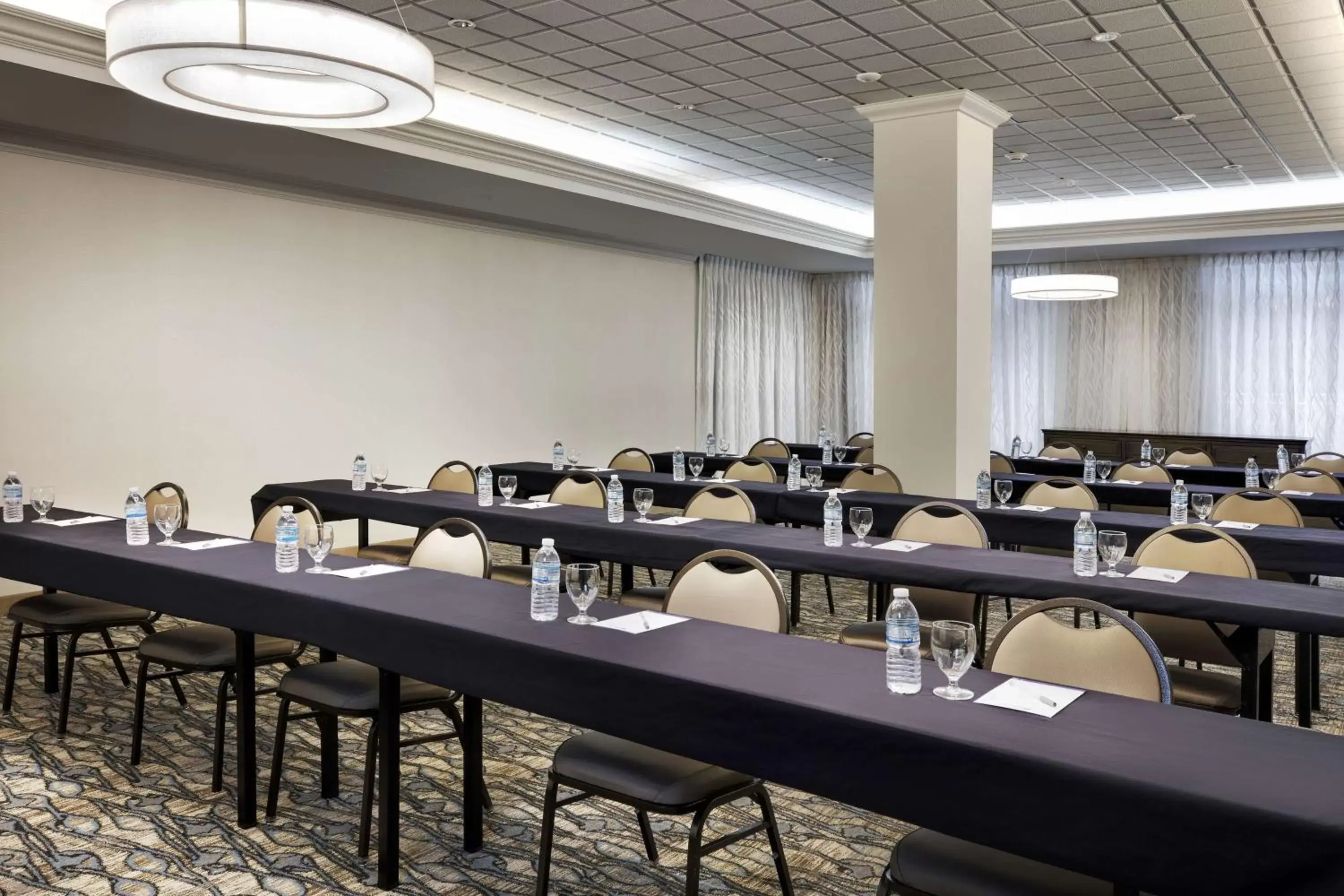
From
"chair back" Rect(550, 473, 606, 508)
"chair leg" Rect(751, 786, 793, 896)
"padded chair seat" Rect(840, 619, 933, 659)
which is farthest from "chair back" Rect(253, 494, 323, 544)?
"chair leg" Rect(751, 786, 793, 896)

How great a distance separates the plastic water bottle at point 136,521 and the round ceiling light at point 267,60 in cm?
151

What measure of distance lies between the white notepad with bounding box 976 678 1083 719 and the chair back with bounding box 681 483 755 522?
3.23 metres

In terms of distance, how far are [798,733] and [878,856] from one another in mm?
1389

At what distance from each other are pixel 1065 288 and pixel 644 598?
6863mm

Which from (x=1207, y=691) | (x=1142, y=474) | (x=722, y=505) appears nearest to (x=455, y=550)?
(x=722, y=505)

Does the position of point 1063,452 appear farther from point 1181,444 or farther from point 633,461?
point 633,461

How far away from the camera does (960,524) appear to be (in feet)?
15.3

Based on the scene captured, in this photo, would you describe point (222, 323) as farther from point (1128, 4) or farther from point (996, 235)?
point (996, 235)

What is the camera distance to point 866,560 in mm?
4195

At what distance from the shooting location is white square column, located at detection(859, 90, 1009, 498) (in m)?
7.38

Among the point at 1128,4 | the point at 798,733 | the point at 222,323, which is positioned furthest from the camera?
the point at 222,323

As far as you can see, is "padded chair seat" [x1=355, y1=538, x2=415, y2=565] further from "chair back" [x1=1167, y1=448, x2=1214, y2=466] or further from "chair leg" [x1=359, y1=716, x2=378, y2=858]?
"chair back" [x1=1167, y1=448, x2=1214, y2=466]

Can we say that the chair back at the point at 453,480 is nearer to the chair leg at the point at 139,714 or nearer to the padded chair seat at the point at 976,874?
the chair leg at the point at 139,714

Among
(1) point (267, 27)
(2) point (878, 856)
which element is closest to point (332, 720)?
(2) point (878, 856)
